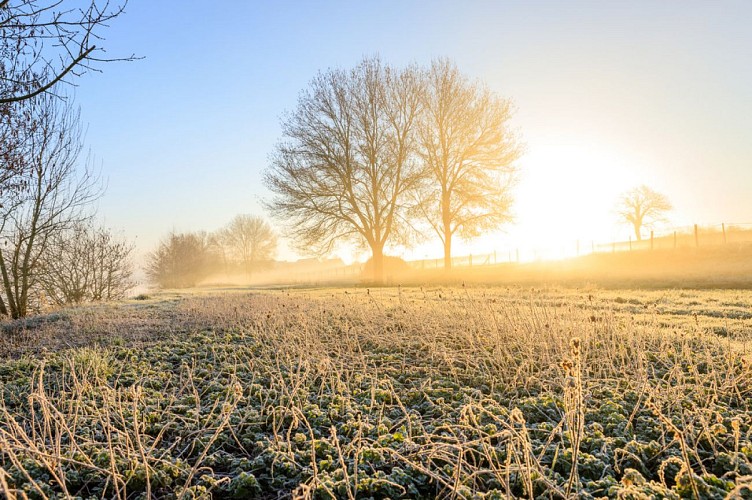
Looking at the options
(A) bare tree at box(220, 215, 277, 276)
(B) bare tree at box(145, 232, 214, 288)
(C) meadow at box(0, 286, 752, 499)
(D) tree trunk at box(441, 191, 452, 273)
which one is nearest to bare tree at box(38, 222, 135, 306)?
(C) meadow at box(0, 286, 752, 499)

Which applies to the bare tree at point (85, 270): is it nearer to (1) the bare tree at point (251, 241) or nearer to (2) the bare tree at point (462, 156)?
(2) the bare tree at point (462, 156)

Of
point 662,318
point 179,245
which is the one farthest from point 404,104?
point 179,245

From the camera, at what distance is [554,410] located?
384cm

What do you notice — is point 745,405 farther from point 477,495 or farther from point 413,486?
point 413,486

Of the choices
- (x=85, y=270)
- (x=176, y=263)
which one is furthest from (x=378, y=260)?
(x=176, y=263)

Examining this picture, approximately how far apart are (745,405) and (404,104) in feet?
78.2

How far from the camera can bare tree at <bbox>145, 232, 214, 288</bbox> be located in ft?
169

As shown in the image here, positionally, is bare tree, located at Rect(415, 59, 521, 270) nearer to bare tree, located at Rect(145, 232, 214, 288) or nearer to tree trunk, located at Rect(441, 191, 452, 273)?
tree trunk, located at Rect(441, 191, 452, 273)

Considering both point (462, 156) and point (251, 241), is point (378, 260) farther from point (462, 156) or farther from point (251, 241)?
point (251, 241)

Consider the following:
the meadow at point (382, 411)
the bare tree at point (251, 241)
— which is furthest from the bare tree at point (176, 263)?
the meadow at point (382, 411)

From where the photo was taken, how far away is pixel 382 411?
3.79m

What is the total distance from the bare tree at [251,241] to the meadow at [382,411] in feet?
191

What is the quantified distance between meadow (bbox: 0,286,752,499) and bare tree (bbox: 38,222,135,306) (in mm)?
9102

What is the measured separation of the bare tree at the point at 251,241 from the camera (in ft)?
214
